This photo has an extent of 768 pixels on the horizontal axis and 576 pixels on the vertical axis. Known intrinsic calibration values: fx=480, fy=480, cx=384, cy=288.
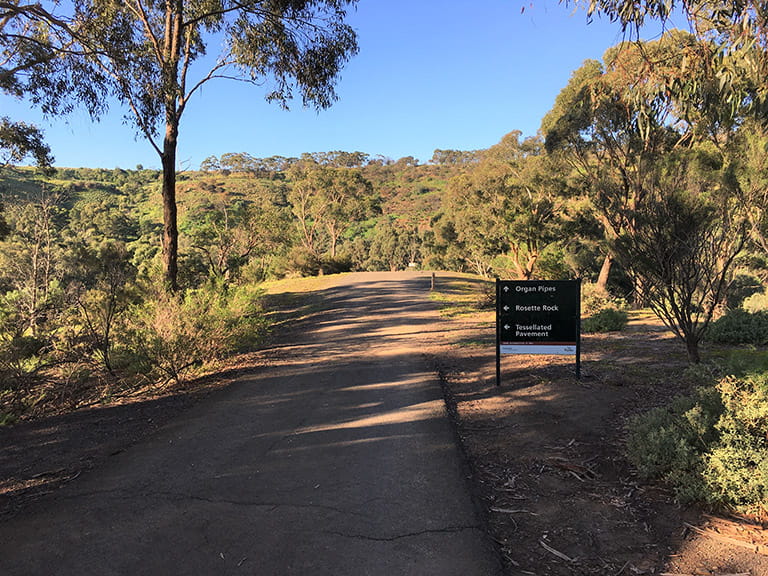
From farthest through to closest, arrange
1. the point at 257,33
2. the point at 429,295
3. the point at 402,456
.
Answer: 1. the point at 429,295
2. the point at 257,33
3. the point at 402,456

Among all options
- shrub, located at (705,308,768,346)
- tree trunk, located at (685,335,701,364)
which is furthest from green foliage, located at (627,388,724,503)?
shrub, located at (705,308,768,346)

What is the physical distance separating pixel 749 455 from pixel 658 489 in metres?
0.69

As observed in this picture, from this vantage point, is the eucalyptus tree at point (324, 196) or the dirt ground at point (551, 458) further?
the eucalyptus tree at point (324, 196)

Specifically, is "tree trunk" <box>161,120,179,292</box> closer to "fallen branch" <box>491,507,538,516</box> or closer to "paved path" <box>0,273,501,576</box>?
"paved path" <box>0,273,501,576</box>

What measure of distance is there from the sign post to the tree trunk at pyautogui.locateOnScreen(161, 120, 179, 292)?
8.00m

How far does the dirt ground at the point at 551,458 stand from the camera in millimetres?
3012

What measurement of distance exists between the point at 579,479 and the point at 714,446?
1.07 meters

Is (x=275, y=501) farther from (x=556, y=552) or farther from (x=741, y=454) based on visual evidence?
(x=741, y=454)

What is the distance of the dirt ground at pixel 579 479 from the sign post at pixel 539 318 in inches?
22.0

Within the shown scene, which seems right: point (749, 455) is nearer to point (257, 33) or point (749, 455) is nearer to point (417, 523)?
point (417, 523)

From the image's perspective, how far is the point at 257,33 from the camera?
13477mm

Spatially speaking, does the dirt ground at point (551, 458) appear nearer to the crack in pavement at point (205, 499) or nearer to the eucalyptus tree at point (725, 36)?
the crack in pavement at point (205, 499)

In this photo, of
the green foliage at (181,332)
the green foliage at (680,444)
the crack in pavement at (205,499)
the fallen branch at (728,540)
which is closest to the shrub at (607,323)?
the green foliage at (680,444)

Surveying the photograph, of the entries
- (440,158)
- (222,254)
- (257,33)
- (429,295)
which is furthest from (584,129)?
(440,158)
